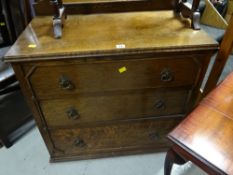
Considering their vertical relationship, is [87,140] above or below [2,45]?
below

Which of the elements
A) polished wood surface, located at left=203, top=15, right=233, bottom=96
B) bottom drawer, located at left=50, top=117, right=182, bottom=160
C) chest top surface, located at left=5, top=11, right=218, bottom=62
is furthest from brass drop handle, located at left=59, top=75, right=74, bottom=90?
polished wood surface, located at left=203, top=15, right=233, bottom=96

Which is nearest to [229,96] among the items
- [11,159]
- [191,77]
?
[191,77]

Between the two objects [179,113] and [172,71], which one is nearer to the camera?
[172,71]

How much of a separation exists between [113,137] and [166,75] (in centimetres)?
56

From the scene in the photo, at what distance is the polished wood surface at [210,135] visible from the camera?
2.17ft

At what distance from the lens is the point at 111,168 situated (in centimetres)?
135

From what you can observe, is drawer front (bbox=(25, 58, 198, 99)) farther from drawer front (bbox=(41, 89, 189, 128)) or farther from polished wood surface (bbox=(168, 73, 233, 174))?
polished wood surface (bbox=(168, 73, 233, 174))

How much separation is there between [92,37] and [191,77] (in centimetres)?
54

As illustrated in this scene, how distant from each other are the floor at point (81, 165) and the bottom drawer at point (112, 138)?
7 centimetres

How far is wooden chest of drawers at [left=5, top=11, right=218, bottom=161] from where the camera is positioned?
870mm

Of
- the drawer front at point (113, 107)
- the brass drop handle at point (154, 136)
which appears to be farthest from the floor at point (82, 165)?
the drawer front at point (113, 107)

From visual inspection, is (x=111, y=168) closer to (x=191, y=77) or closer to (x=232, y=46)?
(x=191, y=77)

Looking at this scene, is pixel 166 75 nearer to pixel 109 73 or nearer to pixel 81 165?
pixel 109 73

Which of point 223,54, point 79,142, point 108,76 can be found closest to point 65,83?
point 108,76
